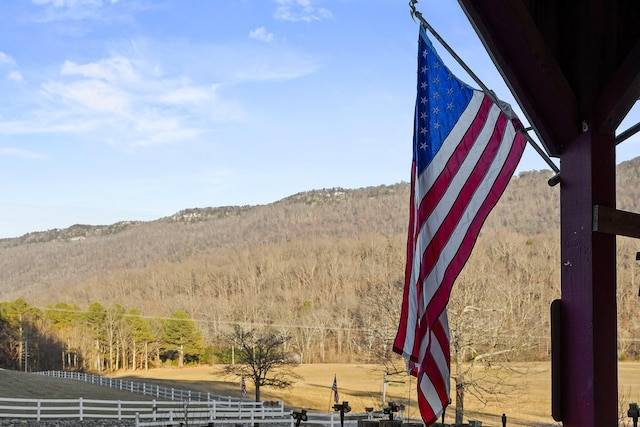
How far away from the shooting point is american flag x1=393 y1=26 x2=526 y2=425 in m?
3.94

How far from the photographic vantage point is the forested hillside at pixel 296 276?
111 feet

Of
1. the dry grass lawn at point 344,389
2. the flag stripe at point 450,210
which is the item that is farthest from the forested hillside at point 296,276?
the flag stripe at point 450,210

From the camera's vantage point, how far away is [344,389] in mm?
48250

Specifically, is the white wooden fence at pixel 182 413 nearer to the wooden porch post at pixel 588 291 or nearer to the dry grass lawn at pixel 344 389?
the dry grass lawn at pixel 344 389

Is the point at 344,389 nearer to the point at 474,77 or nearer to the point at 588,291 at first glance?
the point at 474,77

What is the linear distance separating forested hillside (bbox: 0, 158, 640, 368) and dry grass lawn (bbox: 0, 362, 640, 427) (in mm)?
2884

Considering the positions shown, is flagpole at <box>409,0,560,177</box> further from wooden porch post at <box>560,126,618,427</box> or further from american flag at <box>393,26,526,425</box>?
wooden porch post at <box>560,126,618,427</box>

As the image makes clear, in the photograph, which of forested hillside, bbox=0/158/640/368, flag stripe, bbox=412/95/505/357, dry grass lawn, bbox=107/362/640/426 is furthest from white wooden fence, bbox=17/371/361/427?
flag stripe, bbox=412/95/505/357

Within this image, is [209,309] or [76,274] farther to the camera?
[76,274]

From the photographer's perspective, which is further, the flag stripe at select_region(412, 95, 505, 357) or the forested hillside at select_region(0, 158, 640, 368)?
the forested hillside at select_region(0, 158, 640, 368)

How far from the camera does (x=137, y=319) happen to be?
251ft

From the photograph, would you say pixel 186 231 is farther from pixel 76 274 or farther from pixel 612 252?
pixel 612 252

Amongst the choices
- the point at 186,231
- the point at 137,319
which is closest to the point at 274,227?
the point at 186,231

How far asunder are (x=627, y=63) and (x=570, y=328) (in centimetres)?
115
